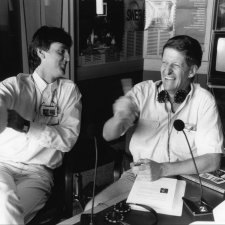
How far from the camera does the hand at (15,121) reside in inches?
A: 66.0

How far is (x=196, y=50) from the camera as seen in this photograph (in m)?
1.84

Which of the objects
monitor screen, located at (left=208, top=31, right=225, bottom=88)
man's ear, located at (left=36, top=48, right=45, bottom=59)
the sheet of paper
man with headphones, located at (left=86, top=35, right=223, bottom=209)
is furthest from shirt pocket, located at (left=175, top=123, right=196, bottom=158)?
monitor screen, located at (left=208, top=31, right=225, bottom=88)

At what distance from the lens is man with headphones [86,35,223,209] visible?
5.64 ft

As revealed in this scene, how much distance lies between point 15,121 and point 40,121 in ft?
0.94

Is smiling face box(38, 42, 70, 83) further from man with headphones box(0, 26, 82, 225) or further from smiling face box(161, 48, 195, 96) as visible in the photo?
smiling face box(161, 48, 195, 96)

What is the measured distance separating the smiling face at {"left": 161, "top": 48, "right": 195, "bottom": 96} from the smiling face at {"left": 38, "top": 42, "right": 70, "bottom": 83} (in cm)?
64

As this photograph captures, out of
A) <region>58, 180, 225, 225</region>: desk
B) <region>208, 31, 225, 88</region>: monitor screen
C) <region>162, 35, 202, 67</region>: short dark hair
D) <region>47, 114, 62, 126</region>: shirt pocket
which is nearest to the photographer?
<region>58, 180, 225, 225</region>: desk

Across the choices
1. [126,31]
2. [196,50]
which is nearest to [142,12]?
[126,31]

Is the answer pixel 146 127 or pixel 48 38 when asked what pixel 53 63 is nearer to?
pixel 48 38

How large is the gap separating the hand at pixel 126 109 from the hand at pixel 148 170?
311mm

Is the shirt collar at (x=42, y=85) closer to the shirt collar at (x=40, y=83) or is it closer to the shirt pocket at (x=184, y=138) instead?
the shirt collar at (x=40, y=83)

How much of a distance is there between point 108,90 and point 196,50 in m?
1.43

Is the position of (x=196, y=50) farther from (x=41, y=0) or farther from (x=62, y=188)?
(x=41, y=0)

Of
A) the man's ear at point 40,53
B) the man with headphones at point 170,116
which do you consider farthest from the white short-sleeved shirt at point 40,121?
the man with headphones at point 170,116
